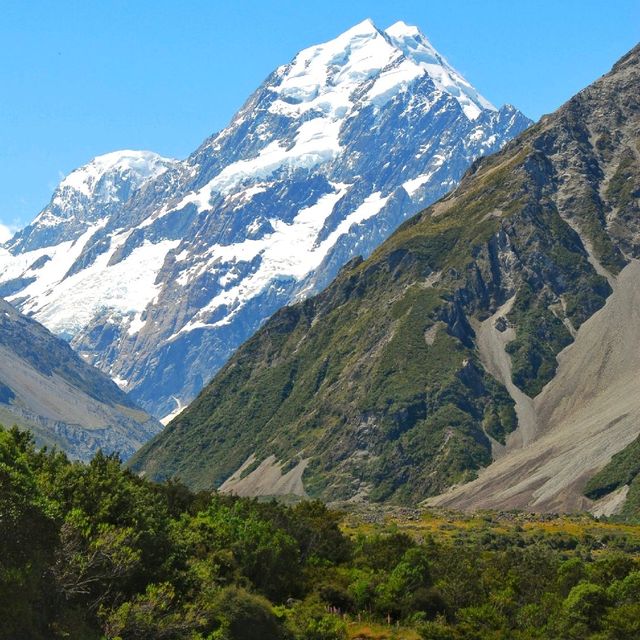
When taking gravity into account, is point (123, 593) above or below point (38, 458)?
below

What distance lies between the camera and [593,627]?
12106 cm

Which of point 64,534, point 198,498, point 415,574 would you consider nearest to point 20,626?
point 64,534

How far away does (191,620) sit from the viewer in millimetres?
95688

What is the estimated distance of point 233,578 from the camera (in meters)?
123

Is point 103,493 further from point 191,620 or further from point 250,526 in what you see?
point 250,526

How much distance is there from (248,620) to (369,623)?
21.2m

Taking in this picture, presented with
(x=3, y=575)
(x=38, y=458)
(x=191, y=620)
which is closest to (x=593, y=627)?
(x=191, y=620)

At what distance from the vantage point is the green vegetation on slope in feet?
283

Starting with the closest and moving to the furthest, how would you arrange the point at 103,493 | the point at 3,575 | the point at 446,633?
1. the point at 3,575
2. the point at 103,493
3. the point at 446,633

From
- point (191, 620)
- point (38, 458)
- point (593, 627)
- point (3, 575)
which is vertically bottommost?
point (593, 627)

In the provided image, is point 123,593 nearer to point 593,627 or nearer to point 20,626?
point 20,626

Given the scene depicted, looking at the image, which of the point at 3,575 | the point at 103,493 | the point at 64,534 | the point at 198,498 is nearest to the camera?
the point at 3,575

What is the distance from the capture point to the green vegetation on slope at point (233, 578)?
86250 millimetres

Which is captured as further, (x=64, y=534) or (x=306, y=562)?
(x=306, y=562)
